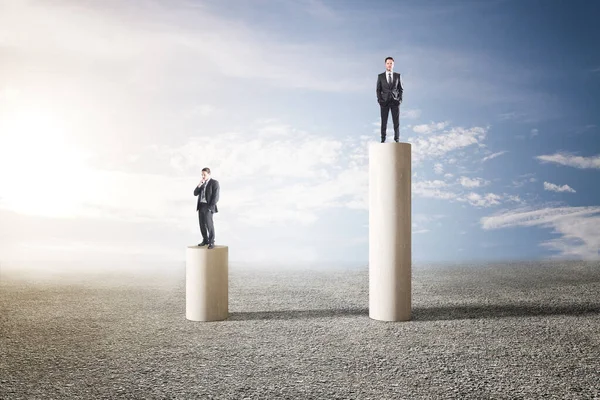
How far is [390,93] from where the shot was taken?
7.32m

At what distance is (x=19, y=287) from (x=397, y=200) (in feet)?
21.5

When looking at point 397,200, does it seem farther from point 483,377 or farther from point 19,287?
point 19,287

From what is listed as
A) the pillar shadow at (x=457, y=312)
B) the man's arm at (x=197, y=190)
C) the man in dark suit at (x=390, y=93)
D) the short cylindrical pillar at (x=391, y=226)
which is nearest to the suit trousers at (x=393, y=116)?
the man in dark suit at (x=390, y=93)

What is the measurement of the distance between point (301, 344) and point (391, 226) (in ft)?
6.11

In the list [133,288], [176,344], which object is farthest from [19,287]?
[176,344]

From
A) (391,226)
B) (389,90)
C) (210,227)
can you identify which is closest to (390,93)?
(389,90)

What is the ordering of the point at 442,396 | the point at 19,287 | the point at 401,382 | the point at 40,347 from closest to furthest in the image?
the point at 442,396, the point at 401,382, the point at 40,347, the point at 19,287

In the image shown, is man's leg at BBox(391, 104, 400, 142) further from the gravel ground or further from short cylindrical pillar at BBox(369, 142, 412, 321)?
the gravel ground

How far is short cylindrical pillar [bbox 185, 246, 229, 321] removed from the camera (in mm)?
7062

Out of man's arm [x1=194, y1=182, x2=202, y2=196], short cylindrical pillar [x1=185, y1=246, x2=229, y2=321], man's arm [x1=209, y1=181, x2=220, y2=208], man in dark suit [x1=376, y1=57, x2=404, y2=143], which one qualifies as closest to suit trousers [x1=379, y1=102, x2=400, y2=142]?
man in dark suit [x1=376, y1=57, x2=404, y2=143]

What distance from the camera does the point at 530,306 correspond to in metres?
8.06

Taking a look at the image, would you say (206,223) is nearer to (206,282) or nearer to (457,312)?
(206,282)

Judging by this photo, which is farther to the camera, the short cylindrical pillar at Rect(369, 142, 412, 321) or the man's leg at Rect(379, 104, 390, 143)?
the man's leg at Rect(379, 104, 390, 143)

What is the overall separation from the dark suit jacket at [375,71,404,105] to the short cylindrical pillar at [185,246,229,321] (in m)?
2.67
